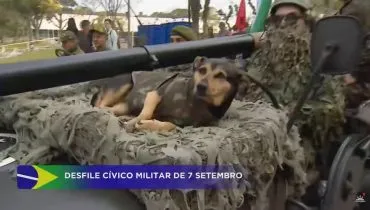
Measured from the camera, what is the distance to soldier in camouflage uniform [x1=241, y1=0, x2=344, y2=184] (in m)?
2.34

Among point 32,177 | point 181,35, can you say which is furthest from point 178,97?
point 181,35

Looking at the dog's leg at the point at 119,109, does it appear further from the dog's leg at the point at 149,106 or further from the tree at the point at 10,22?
the tree at the point at 10,22

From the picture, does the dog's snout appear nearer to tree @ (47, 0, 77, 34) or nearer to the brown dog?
the brown dog

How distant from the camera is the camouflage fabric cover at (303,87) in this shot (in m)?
2.34

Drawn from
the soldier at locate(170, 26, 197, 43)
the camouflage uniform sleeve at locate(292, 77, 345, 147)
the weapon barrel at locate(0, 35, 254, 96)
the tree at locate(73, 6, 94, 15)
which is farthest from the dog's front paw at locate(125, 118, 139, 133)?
the tree at locate(73, 6, 94, 15)

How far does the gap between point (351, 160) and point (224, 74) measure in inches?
24.5

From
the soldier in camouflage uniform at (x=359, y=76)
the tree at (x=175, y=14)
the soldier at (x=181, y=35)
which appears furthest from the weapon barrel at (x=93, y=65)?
the tree at (x=175, y=14)

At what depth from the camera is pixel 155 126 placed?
1605 millimetres

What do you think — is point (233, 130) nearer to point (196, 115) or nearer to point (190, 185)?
point (196, 115)

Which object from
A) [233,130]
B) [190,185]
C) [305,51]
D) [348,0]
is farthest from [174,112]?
[348,0]

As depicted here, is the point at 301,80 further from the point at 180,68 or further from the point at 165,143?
the point at 165,143

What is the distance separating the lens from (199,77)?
165 centimetres

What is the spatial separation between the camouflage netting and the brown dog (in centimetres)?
6

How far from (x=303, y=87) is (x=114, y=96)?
0.85m
